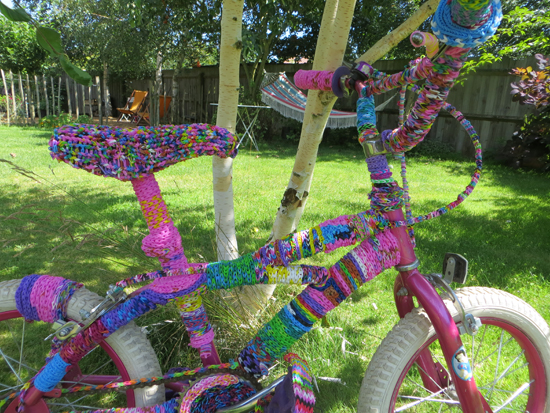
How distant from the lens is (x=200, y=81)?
11734mm

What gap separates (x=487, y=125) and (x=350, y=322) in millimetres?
7532

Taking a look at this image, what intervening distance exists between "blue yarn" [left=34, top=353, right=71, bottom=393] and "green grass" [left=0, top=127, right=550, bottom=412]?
521 mm

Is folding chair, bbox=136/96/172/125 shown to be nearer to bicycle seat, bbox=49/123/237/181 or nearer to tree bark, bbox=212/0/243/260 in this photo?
tree bark, bbox=212/0/243/260

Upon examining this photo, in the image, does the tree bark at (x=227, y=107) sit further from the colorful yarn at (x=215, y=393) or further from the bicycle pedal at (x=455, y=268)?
the bicycle pedal at (x=455, y=268)

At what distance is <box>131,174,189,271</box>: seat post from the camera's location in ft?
3.71

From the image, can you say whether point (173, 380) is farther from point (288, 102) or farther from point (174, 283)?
point (288, 102)

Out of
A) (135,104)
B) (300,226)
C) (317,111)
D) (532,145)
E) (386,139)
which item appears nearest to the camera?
(386,139)

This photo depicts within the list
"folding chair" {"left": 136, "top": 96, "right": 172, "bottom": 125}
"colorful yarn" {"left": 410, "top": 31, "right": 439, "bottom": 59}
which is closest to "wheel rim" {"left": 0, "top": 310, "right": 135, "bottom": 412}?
"colorful yarn" {"left": 410, "top": 31, "right": 439, "bottom": 59}

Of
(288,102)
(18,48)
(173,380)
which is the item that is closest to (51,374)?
(173,380)

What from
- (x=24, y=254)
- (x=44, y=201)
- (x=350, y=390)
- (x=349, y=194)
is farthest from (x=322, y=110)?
(x=44, y=201)

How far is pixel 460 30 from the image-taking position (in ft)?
2.46

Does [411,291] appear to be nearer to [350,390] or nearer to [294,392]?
[294,392]

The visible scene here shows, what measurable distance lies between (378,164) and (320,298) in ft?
1.54

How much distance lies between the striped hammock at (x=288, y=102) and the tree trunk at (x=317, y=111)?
4.57 meters
